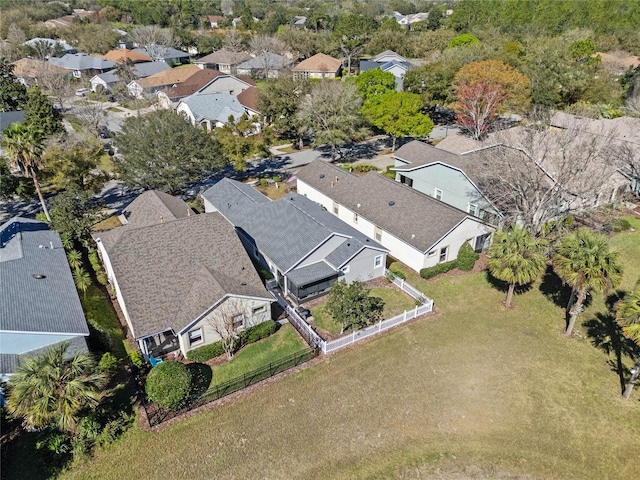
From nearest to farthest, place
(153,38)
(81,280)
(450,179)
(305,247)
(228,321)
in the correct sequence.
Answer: (228,321) < (81,280) < (305,247) < (450,179) < (153,38)

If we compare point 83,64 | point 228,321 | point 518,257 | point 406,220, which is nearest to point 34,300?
point 228,321

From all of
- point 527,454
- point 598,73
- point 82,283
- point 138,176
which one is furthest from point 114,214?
point 598,73

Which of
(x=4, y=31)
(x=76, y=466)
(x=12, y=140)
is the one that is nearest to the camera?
(x=76, y=466)

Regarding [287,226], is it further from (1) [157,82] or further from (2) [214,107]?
(1) [157,82]

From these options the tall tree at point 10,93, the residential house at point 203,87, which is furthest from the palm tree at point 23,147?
the residential house at point 203,87

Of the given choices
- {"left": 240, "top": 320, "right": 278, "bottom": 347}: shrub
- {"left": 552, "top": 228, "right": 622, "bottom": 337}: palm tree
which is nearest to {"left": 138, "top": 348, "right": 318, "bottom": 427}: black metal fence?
{"left": 240, "top": 320, "right": 278, "bottom": 347}: shrub

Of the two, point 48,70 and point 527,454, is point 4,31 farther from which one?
point 527,454
